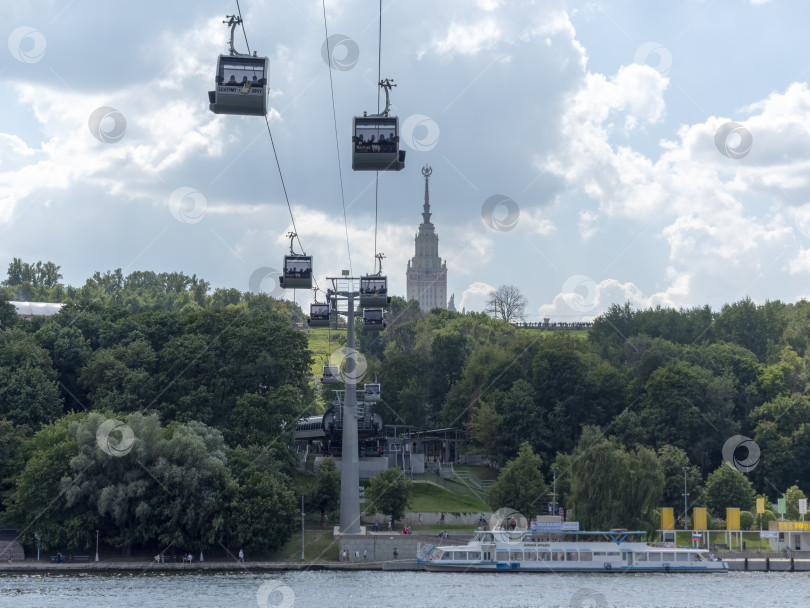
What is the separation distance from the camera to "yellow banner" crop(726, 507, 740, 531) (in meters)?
87.8

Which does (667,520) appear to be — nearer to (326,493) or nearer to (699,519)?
(699,519)

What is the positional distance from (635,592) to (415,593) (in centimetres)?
1189

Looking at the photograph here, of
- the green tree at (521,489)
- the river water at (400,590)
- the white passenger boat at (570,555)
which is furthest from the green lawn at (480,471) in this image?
the river water at (400,590)

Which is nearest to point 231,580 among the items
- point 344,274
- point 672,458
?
point 344,274

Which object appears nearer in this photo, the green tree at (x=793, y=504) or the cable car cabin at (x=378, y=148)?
the cable car cabin at (x=378, y=148)

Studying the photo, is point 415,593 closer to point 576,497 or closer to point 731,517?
point 576,497

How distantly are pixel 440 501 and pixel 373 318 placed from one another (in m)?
18.2

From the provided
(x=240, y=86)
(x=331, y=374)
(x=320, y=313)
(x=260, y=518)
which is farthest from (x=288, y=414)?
(x=240, y=86)

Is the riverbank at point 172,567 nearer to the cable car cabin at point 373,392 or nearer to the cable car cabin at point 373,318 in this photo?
the cable car cabin at point 373,318

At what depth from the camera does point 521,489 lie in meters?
91.2

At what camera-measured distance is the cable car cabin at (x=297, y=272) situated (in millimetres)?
75688

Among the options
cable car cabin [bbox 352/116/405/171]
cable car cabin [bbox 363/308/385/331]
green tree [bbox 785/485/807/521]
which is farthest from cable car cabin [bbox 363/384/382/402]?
cable car cabin [bbox 352/116/405/171]

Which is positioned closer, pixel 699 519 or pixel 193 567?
pixel 193 567

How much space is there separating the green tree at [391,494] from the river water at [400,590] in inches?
431
